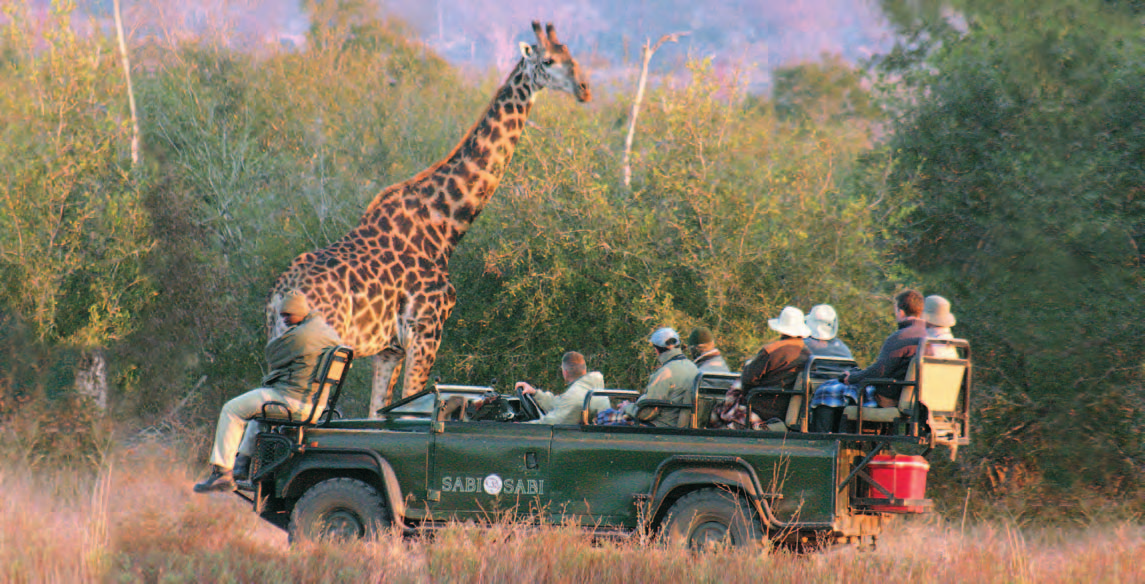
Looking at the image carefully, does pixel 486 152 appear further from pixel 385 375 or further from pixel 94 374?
pixel 94 374

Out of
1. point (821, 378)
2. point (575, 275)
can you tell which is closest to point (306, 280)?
point (575, 275)

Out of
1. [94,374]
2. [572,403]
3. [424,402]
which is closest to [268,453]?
[424,402]

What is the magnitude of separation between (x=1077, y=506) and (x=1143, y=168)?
3.17 m

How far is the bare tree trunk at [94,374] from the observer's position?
46.9ft

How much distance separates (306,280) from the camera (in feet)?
36.8

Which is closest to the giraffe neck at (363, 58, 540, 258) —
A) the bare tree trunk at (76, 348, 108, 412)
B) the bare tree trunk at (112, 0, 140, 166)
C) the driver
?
the driver

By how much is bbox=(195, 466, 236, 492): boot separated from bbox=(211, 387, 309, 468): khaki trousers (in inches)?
1.9

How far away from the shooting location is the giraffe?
11422 millimetres

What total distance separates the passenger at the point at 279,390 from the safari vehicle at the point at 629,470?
0.15m

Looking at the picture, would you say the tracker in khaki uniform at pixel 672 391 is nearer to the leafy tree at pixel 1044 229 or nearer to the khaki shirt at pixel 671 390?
the khaki shirt at pixel 671 390

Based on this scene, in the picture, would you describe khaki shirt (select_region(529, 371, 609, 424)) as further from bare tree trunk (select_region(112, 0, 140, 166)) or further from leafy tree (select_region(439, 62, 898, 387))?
bare tree trunk (select_region(112, 0, 140, 166))

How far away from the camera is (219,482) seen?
26.5 ft

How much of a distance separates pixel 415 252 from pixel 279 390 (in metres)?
4.10

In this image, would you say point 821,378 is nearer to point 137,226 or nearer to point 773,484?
point 773,484
